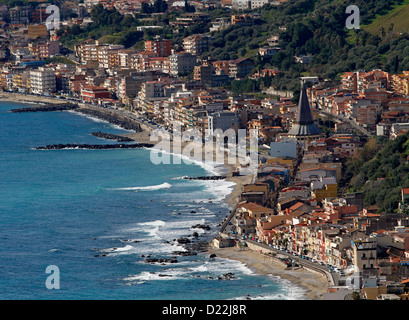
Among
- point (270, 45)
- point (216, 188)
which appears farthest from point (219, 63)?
point (216, 188)

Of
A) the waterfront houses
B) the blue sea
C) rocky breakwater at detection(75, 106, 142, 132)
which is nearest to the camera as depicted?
the blue sea

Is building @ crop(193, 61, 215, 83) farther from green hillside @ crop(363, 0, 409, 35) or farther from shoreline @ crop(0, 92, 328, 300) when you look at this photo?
shoreline @ crop(0, 92, 328, 300)

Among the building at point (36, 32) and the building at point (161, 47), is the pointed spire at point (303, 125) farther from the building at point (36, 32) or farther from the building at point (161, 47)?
the building at point (36, 32)

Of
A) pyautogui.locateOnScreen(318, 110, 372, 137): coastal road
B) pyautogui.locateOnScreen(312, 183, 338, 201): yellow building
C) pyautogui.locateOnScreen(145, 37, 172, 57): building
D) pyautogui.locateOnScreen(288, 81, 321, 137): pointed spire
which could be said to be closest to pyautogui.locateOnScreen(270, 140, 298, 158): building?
pyautogui.locateOnScreen(288, 81, 321, 137): pointed spire

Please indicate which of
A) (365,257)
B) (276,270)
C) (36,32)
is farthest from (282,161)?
(36,32)

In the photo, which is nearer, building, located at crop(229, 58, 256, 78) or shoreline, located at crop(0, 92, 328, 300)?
shoreline, located at crop(0, 92, 328, 300)

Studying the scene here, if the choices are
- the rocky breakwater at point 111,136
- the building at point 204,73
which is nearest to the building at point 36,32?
the building at point 204,73

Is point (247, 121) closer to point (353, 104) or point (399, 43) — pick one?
point (353, 104)
